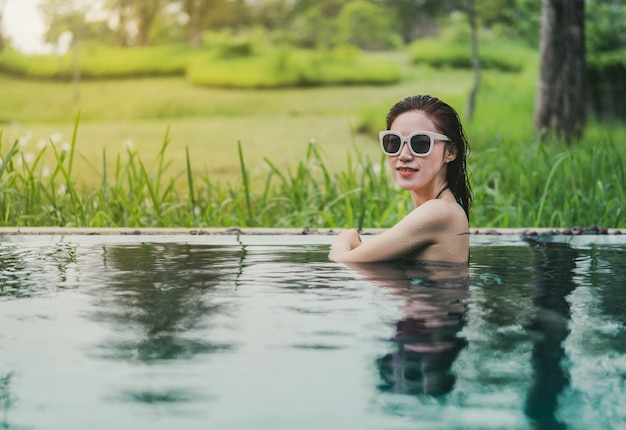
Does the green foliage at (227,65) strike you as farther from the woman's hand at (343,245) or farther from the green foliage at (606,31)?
the woman's hand at (343,245)

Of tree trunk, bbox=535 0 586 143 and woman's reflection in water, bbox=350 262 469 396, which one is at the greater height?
tree trunk, bbox=535 0 586 143

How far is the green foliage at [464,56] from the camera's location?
19.5 metres

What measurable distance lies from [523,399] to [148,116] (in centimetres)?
1671

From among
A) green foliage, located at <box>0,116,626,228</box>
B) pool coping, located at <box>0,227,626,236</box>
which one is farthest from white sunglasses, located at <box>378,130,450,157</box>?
green foliage, located at <box>0,116,626,228</box>

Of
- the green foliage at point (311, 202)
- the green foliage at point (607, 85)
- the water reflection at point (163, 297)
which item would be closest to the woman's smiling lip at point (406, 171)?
the water reflection at point (163, 297)

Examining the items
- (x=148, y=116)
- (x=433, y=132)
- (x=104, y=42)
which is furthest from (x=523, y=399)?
(x=104, y=42)

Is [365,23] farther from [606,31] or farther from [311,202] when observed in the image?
[311,202]

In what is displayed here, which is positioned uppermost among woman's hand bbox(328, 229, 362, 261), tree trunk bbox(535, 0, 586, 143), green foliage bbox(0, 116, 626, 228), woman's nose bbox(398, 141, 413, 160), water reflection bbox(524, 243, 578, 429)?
tree trunk bbox(535, 0, 586, 143)

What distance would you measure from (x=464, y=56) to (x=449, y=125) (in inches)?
692

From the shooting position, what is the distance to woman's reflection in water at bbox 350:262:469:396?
1.45 m

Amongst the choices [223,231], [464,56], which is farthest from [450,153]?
[464,56]

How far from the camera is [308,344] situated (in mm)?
1730

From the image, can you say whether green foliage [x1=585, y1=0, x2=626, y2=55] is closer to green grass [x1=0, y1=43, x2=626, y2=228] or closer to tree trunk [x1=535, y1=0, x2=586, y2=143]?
green grass [x1=0, y1=43, x2=626, y2=228]

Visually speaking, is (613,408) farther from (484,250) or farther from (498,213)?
(498,213)
